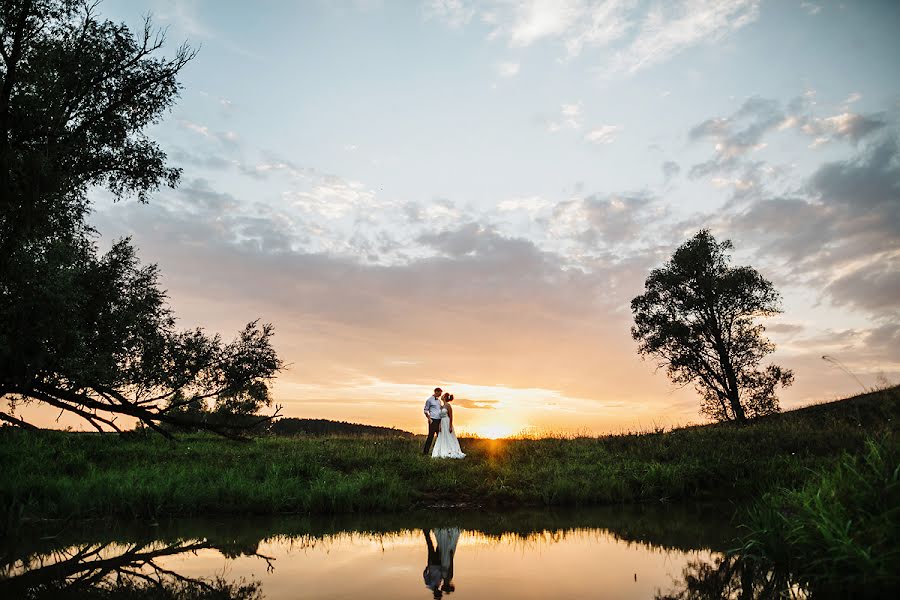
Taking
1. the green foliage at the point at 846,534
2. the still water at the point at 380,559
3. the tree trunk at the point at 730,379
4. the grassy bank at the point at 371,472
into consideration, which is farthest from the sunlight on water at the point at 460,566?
the tree trunk at the point at 730,379

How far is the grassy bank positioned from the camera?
15.4 m

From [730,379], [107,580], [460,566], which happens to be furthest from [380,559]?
[730,379]

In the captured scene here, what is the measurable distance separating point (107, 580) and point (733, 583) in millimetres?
8825

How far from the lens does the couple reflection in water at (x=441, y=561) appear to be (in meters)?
7.68

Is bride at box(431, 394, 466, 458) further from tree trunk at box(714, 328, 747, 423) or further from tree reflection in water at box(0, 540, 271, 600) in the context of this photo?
tree trunk at box(714, 328, 747, 423)

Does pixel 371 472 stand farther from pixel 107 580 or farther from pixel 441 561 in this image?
pixel 107 580

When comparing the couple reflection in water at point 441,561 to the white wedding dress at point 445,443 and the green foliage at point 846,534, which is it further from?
the white wedding dress at point 445,443

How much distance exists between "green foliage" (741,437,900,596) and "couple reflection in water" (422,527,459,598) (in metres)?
4.65

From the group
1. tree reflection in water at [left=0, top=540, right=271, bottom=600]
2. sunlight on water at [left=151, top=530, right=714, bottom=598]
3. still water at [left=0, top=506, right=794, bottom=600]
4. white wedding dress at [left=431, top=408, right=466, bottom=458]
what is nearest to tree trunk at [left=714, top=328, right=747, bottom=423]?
white wedding dress at [left=431, top=408, right=466, bottom=458]

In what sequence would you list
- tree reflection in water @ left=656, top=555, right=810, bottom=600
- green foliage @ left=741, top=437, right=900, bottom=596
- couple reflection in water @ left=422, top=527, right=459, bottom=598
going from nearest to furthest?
green foliage @ left=741, top=437, right=900, bottom=596, tree reflection in water @ left=656, top=555, right=810, bottom=600, couple reflection in water @ left=422, top=527, right=459, bottom=598

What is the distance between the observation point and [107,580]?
818 cm

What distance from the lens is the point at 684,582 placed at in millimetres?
8133

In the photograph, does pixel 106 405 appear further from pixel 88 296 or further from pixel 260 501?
pixel 260 501

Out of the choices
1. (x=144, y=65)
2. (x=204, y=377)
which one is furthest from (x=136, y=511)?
(x=144, y=65)
